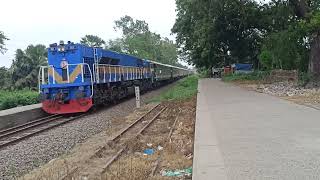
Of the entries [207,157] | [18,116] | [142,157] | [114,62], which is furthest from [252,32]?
[207,157]

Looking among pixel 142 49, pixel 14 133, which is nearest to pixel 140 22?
pixel 142 49

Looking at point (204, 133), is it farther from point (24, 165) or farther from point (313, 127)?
point (24, 165)

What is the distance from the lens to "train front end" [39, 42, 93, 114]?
2238 cm

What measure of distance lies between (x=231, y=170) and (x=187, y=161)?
2419 millimetres

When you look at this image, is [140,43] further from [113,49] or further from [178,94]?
[178,94]

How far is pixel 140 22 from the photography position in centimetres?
12900

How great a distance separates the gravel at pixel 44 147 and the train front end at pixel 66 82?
214 cm

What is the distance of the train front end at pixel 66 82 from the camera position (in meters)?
22.4

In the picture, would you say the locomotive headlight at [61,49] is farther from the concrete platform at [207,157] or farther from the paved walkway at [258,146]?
the concrete platform at [207,157]

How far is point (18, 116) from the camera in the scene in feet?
67.9

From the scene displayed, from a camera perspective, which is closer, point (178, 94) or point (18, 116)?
point (18, 116)

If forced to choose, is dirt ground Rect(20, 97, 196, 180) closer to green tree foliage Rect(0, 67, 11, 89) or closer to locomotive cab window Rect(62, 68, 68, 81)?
locomotive cab window Rect(62, 68, 68, 81)

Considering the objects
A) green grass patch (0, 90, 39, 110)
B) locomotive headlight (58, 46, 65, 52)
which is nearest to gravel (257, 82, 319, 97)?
locomotive headlight (58, 46, 65, 52)

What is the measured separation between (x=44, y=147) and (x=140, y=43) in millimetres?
96747
